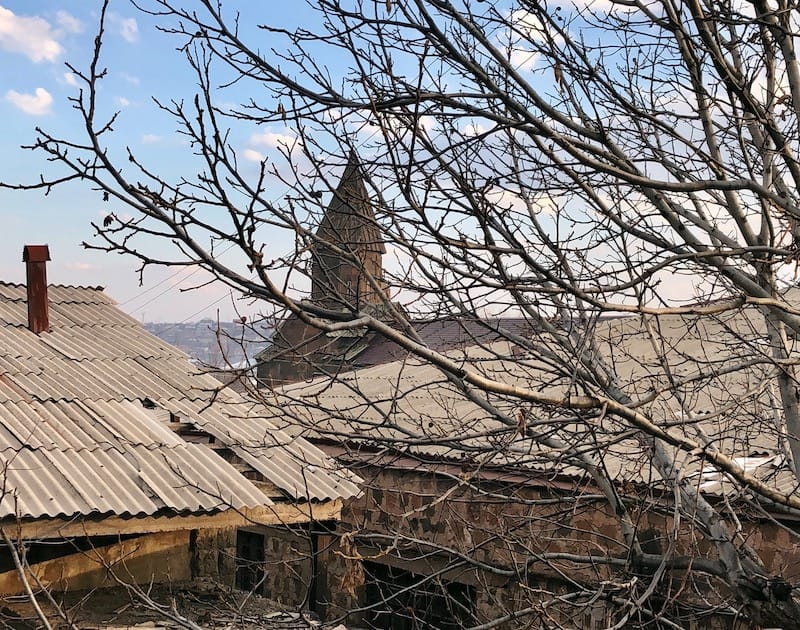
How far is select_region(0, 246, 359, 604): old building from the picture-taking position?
4707 mm

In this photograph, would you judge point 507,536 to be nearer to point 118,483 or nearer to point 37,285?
point 118,483

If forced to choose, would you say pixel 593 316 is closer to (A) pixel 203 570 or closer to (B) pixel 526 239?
(B) pixel 526 239

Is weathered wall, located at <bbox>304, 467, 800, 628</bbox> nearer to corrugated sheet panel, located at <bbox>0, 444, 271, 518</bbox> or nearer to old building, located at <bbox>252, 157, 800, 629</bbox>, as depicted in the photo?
old building, located at <bbox>252, 157, 800, 629</bbox>

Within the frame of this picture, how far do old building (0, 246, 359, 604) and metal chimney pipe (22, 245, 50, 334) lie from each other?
12 mm

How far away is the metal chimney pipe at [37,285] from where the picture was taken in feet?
24.3

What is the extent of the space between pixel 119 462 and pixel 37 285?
2.93 meters

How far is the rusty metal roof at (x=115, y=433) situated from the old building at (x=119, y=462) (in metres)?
0.01

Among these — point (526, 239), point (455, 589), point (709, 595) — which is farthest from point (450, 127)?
point (455, 589)

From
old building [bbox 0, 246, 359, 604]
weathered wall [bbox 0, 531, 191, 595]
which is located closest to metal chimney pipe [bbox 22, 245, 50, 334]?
old building [bbox 0, 246, 359, 604]

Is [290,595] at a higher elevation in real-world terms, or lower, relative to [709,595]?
lower

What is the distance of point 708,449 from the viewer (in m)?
3.58

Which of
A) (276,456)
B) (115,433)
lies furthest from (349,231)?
(115,433)

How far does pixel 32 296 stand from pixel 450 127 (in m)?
4.38

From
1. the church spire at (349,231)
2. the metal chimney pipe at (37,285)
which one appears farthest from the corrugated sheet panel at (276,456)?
the metal chimney pipe at (37,285)
